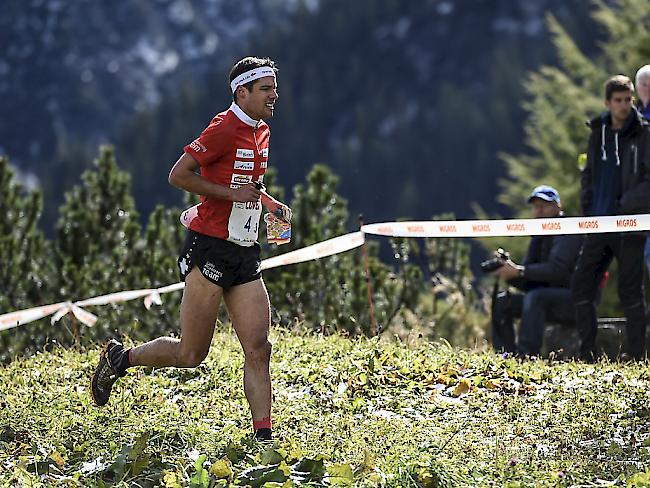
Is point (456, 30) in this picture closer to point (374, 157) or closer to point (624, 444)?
point (374, 157)

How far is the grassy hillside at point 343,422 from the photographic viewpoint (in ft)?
17.2

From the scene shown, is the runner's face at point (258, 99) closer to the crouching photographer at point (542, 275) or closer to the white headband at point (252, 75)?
the white headband at point (252, 75)

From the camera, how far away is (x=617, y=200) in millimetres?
8289

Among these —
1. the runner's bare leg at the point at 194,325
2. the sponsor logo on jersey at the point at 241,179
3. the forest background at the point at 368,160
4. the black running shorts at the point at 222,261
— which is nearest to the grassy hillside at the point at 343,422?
the runner's bare leg at the point at 194,325

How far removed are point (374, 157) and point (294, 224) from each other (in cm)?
13199

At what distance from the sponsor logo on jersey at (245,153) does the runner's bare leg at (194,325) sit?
0.60 m

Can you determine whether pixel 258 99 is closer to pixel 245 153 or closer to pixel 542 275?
pixel 245 153

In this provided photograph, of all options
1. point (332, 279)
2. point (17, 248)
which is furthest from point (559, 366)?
point (17, 248)

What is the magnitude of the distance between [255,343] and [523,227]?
121 inches

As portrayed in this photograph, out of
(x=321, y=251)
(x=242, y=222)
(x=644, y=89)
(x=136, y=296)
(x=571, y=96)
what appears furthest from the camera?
(x=571, y=96)

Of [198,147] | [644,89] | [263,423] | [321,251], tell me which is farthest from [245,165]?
[321,251]

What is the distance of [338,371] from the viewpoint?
23.7 feet

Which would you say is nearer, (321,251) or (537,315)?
(537,315)

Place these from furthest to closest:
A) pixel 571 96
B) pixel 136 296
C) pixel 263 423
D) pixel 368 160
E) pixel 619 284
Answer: pixel 368 160 → pixel 571 96 → pixel 136 296 → pixel 619 284 → pixel 263 423
